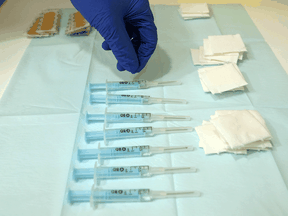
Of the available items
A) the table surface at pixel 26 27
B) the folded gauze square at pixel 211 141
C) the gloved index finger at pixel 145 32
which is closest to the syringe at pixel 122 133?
the folded gauze square at pixel 211 141

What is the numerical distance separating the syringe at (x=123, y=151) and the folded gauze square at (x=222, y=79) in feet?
1.69

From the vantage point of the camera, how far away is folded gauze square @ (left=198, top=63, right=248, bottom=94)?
152 cm

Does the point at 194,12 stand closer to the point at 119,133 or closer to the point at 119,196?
the point at 119,133

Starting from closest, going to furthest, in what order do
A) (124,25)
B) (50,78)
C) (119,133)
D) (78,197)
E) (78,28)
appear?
(78,197), (119,133), (124,25), (50,78), (78,28)

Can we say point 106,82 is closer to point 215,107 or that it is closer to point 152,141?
point 152,141

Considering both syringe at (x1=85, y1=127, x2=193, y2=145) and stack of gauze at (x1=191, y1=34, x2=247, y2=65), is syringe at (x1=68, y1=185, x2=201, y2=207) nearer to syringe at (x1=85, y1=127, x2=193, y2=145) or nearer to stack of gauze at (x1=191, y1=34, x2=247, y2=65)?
syringe at (x1=85, y1=127, x2=193, y2=145)

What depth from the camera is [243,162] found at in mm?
1232

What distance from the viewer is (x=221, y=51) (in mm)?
1719

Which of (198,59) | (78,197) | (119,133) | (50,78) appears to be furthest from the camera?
(198,59)

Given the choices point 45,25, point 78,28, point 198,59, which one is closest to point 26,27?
point 45,25

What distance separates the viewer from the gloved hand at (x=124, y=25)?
1.35m

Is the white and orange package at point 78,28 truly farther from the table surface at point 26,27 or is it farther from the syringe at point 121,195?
the syringe at point 121,195

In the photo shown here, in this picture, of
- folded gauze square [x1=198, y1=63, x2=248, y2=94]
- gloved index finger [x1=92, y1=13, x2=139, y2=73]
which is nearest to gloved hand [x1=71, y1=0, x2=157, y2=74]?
gloved index finger [x1=92, y1=13, x2=139, y2=73]

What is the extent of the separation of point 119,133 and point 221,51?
1.04 metres
